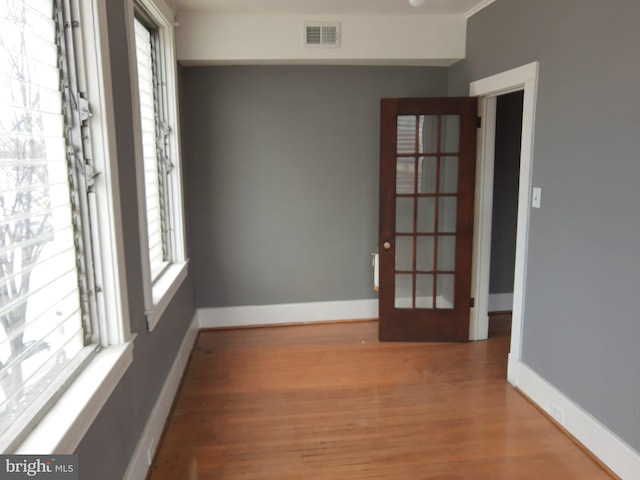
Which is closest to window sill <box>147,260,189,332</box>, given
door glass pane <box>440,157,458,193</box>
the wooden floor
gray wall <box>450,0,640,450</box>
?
the wooden floor

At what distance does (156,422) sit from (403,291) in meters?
2.23

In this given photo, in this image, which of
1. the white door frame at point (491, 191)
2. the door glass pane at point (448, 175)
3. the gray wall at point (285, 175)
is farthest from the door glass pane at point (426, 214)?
the gray wall at point (285, 175)

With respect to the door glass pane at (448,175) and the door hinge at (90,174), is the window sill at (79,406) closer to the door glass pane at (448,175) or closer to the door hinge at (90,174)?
the door hinge at (90,174)

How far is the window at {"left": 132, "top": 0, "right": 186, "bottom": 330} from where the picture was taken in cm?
284

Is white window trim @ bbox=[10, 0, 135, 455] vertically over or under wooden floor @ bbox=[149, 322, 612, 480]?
over

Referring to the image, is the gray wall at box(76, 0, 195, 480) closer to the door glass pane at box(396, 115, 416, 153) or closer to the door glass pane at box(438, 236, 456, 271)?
the door glass pane at box(396, 115, 416, 153)

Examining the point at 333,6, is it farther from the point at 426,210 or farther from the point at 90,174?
the point at 90,174

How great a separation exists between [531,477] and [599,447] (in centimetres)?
42

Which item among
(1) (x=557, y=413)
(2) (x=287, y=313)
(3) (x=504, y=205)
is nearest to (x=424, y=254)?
(3) (x=504, y=205)

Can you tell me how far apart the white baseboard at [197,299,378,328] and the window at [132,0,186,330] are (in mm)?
877

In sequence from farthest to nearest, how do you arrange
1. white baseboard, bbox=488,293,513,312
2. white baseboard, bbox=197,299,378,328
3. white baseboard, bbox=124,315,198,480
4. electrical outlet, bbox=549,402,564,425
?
white baseboard, bbox=488,293,513,312 < white baseboard, bbox=197,299,378,328 < electrical outlet, bbox=549,402,564,425 < white baseboard, bbox=124,315,198,480

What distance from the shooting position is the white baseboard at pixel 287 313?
4184 millimetres

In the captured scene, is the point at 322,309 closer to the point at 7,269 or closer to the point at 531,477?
the point at 531,477

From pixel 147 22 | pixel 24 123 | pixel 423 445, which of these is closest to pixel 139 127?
pixel 24 123
